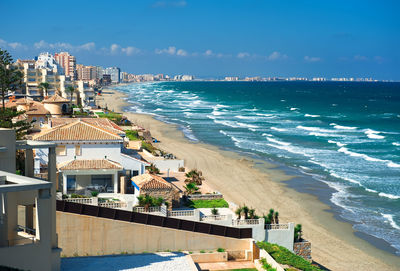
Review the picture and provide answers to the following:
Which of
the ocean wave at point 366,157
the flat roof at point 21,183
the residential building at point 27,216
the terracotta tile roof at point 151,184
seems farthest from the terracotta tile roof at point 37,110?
the flat roof at point 21,183

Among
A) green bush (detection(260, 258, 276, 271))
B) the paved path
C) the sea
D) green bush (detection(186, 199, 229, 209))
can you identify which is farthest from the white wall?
the sea

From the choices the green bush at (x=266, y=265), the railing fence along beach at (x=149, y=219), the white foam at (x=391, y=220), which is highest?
the railing fence along beach at (x=149, y=219)

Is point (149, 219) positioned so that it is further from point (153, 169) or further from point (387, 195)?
point (387, 195)

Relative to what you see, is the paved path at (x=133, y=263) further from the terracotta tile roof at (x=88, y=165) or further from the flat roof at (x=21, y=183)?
the terracotta tile roof at (x=88, y=165)

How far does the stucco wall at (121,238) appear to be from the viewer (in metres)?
19.3

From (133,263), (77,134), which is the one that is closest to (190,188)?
(77,134)

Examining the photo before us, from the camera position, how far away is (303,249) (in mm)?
23844

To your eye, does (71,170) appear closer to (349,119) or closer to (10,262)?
(10,262)

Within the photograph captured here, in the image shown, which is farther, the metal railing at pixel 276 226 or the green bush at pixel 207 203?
the green bush at pixel 207 203

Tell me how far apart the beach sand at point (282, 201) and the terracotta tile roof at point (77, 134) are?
31.5ft

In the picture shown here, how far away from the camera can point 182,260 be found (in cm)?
1814

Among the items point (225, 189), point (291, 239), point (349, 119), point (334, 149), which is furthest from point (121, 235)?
point (349, 119)

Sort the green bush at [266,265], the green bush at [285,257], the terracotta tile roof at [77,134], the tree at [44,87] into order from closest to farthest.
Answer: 1. the green bush at [266,265]
2. the green bush at [285,257]
3. the terracotta tile roof at [77,134]
4. the tree at [44,87]

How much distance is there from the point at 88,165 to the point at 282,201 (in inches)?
544
